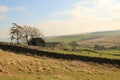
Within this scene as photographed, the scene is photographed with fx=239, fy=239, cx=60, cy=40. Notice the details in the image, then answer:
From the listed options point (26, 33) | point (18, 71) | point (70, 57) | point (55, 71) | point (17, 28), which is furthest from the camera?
point (26, 33)

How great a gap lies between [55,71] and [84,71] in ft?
18.0

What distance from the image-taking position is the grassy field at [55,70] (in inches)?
1427

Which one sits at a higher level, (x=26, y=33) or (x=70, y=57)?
(x=26, y=33)

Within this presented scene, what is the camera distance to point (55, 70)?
41.4m

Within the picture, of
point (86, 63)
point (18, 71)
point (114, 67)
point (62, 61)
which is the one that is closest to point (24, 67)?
point (18, 71)

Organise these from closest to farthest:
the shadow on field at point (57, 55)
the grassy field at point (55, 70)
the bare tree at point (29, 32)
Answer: the grassy field at point (55, 70) → the shadow on field at point (57, 55) → the bare tree at point (29, 32)

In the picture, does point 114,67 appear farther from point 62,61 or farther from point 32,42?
point 32,42

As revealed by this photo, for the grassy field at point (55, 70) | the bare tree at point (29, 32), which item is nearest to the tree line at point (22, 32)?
the bare tree at point (29, 32)

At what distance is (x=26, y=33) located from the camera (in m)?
104

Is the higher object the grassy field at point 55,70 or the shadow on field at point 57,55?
the shadow on field at point 57,55

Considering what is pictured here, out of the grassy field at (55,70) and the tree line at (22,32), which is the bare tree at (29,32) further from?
the grassy field at (55,70)

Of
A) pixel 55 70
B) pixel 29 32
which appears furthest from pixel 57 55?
pixel 29 32

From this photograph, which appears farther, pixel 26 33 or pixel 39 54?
pixel 26 33

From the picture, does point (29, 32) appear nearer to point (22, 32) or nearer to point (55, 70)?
point (22, 32)
